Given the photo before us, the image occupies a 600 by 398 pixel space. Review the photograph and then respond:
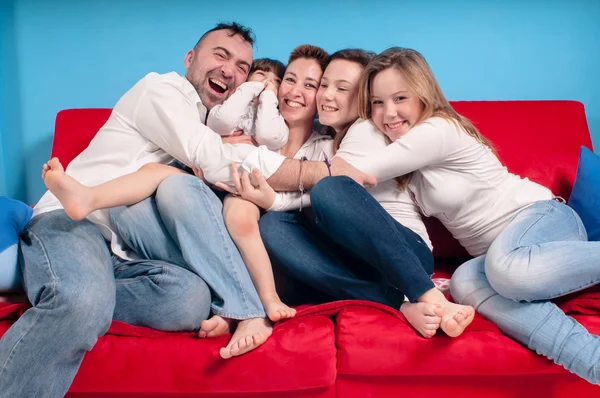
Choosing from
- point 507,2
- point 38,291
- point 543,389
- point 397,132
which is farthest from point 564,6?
point 38,291

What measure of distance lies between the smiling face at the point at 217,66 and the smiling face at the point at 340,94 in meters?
0.31

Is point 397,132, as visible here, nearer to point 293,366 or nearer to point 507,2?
point 293,366

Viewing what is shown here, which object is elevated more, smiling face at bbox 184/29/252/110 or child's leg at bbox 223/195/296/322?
smiling face at bbox 184/29/252/110

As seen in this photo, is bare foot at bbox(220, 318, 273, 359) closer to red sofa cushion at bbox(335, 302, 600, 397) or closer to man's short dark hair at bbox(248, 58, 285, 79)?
red sofa cushion at bbox(335, 302, 600, 397)

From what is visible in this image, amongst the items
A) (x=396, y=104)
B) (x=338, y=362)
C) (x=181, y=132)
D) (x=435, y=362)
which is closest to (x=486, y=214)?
(x=396, y=104)

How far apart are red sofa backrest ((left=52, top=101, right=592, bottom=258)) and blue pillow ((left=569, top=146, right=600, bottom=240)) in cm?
10

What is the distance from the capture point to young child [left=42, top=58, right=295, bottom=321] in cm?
125

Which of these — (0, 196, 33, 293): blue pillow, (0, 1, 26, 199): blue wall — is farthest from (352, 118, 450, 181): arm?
(0, 1, 26, 199): blue wall

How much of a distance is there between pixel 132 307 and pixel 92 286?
15 cm

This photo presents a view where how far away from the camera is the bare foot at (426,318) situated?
48.3 inches

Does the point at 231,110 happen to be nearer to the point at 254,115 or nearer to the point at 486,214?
the point at 254,115

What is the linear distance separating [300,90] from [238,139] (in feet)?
0.82

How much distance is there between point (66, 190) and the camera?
1246mm

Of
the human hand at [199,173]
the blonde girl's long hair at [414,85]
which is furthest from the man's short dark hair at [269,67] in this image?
the human hand at [199,173]
